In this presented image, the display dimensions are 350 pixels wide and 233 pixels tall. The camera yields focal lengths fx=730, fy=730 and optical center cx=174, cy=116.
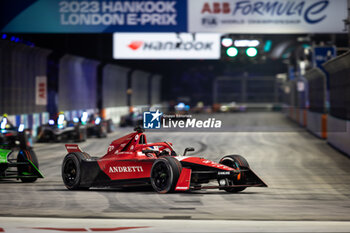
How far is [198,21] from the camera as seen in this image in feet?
92.0

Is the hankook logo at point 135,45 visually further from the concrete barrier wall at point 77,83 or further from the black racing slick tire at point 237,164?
the black racing slick tire at point 237,164

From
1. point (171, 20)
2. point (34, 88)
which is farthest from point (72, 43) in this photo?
point (171, 20)

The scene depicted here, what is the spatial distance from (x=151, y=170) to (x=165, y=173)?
280mm

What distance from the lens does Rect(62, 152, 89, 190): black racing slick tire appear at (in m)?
13.9

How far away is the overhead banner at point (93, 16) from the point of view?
27719 mm

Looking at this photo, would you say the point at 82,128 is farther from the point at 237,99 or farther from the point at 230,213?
the point at 237,99

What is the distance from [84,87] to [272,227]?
43.1 m

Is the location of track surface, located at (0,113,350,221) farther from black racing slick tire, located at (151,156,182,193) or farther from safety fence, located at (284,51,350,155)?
safety fence, located at (284,51,350,155)

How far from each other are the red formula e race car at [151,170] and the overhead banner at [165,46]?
23668 mm

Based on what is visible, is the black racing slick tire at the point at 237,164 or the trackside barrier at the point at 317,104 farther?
the trackside barrier at the point at 317,104

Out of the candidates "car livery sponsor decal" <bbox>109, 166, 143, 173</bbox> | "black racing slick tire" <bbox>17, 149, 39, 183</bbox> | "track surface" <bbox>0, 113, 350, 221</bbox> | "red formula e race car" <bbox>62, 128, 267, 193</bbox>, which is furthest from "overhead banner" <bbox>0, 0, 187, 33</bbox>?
"car livery sponsor decal" <bbox>109, 166, 143, 173</bbox>

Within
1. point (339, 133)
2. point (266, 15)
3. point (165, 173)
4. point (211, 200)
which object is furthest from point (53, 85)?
point (211, 200)

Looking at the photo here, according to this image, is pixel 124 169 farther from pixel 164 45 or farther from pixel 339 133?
pixel 164 45

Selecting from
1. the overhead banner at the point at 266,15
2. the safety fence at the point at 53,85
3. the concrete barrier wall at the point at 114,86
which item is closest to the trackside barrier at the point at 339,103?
the overhead banner at the point at 266,15
